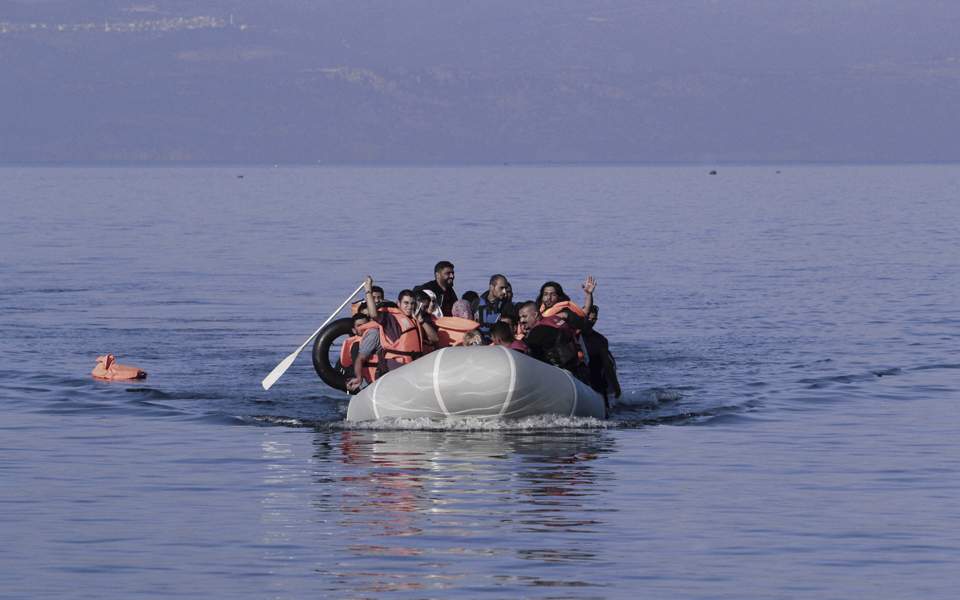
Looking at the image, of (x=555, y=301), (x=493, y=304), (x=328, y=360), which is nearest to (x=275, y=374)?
(x=328, y=360)

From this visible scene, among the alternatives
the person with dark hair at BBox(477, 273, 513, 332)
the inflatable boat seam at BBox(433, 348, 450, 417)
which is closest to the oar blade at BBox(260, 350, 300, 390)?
the person with dark hair at BBox(477, 273, 513, 332)

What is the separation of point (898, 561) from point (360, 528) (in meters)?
4.32

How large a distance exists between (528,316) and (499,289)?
1809 mm

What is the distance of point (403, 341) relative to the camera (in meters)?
21.9

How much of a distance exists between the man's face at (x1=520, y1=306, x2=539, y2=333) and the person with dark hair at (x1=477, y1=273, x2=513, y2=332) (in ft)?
4.99

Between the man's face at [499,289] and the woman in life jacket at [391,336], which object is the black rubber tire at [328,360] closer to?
the woman in life jacket at [391,336]

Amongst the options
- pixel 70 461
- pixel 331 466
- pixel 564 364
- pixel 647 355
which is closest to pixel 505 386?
pixel 564 364

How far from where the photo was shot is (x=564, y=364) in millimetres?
21766

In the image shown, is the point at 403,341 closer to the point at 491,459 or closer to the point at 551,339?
the point at 551,339

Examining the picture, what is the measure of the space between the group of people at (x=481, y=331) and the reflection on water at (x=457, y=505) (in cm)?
117

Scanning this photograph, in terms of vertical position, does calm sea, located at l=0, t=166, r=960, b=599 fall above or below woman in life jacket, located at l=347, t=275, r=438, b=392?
below

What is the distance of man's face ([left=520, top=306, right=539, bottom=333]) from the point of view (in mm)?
21359

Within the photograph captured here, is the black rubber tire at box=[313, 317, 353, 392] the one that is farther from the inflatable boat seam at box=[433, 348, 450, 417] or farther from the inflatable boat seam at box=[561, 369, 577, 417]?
the inflatable boat seam at box=[561, 369, 577, 417]

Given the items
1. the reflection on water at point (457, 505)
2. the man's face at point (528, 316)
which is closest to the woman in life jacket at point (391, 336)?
the man's face at point (528, 316)
